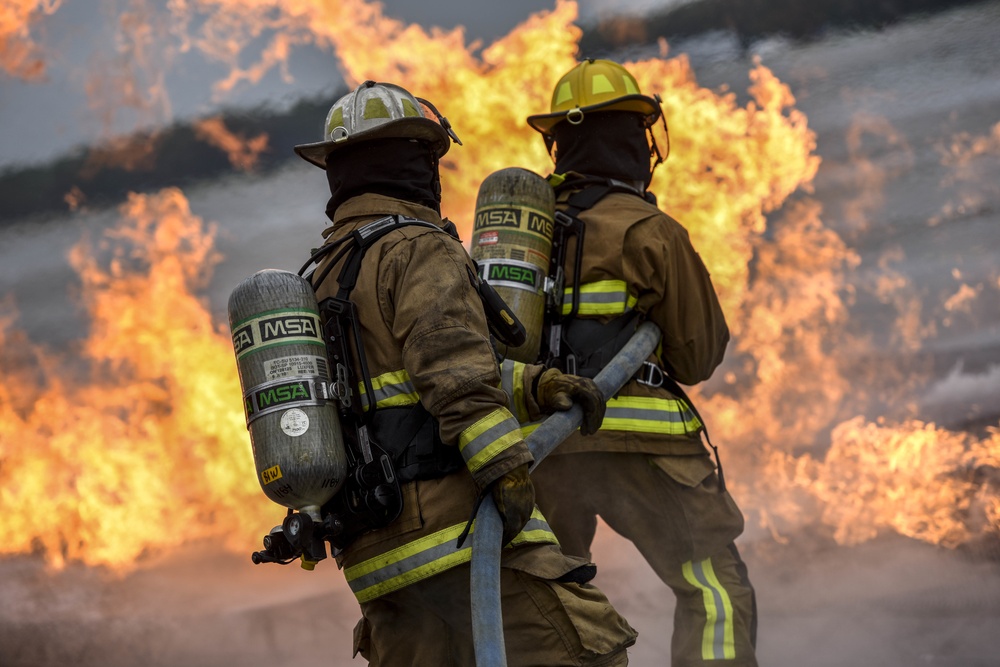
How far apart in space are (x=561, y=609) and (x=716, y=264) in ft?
16.8

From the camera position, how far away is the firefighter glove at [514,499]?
2.97 m

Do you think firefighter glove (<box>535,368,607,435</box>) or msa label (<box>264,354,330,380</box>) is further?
firefighter glove (<box>535,368,607,435</box>)

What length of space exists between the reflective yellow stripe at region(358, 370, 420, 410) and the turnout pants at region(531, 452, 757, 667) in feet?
4.76

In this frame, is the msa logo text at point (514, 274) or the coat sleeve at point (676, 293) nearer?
the msa logo text at point (514, 274)

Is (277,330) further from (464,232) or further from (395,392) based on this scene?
(464,232)

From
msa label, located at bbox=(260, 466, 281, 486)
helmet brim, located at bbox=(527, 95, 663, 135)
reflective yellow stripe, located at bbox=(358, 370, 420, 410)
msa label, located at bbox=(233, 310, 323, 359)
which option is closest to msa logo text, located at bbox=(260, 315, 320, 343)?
msa label, located at bbox=(233, 310, 323, 359)

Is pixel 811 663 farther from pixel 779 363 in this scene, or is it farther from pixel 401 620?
pixel 401 620

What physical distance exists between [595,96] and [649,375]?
1.37 meters

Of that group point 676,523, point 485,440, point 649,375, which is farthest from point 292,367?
point 676,523

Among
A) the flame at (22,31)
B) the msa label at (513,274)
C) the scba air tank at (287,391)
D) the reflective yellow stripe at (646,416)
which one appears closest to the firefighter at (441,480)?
the scba air tank at (287,391)

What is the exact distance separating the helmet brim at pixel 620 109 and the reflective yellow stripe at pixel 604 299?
35.2 inches

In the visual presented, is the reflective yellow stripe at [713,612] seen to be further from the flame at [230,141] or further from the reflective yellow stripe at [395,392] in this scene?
the flame at [230,141]

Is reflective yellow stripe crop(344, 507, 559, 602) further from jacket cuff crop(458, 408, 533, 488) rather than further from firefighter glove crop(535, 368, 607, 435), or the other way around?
firefighter glove crop(535, 368, 607, 435)

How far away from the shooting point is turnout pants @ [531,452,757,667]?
429 centimetres
